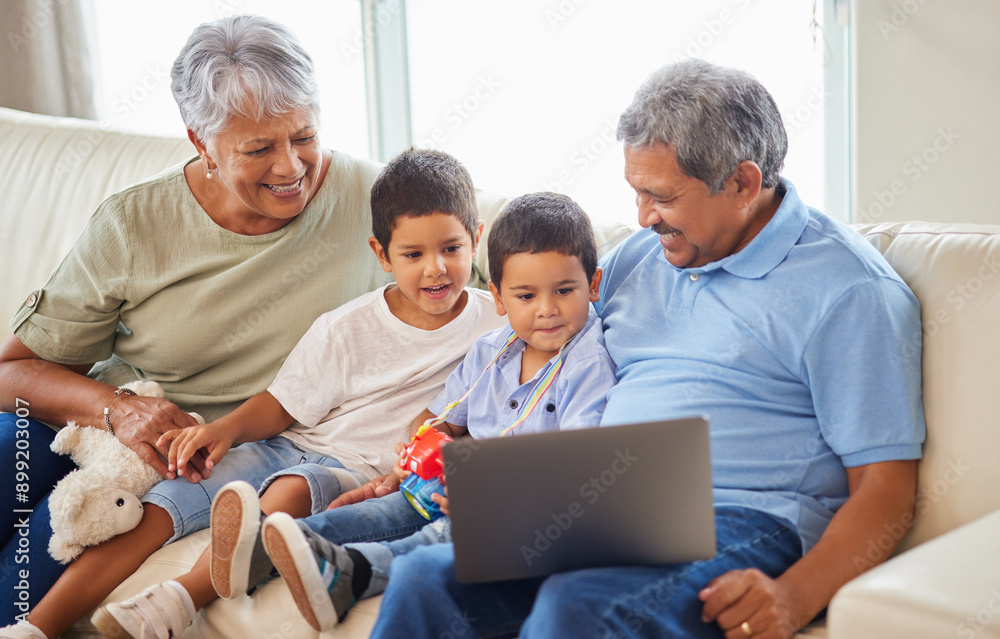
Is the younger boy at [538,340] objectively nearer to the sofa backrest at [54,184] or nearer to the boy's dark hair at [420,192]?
the boy's dark hair at [420,192]

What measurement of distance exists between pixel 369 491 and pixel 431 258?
1.48 ft

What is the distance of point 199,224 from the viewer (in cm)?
181

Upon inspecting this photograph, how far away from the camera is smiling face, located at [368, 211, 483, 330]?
1.60 meters

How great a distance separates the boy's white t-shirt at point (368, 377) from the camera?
169cm

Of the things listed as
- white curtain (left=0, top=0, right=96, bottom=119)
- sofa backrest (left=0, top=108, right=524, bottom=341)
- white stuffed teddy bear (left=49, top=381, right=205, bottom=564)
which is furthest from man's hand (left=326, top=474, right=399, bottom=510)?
white curtain (left=0, top=0, right=96, bottom=119)

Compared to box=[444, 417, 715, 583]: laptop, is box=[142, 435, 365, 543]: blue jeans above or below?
below

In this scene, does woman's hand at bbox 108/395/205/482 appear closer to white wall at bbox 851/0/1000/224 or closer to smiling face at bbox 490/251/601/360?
smiling face at bbox 490/251/601/360

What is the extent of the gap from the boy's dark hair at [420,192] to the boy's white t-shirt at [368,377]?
0.57 feet

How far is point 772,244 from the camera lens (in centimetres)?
133

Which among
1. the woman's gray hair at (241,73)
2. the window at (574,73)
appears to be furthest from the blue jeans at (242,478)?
the window at (574,73)

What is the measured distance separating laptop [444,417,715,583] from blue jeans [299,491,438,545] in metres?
0.38

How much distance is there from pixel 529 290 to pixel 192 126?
30.7 inches

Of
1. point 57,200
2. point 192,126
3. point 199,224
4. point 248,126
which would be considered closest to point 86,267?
point 199,224

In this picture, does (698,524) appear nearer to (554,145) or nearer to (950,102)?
(950,102)
